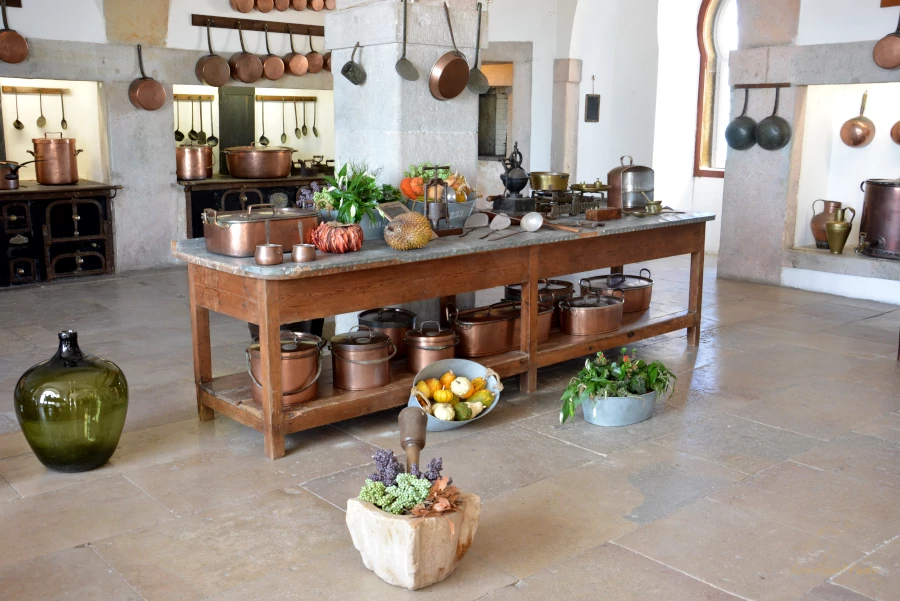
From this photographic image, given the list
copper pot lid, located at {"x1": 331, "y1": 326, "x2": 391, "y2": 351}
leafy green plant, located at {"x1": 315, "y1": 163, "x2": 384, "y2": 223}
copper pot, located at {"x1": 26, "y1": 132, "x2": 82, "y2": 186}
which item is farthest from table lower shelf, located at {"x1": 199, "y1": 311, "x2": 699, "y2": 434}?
copper pot, located at {"x1": 26, "y1": 132, "x2": 82, "y2": 186}

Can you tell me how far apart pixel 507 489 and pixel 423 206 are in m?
1.95

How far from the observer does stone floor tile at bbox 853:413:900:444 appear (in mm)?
4773

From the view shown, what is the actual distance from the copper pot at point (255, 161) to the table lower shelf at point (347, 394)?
16.7ft

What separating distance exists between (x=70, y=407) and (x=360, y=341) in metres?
1.47

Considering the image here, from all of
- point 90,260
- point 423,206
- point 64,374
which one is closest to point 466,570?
point 64,374

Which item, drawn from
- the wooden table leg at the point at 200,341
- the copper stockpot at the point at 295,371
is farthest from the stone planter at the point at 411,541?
the wooden table leg at the point at 200,341

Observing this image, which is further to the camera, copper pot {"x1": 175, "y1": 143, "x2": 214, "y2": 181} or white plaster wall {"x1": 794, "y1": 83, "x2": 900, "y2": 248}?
copper pot {"x1": 175, "y1": 143, "x2": 214, "y2": 181}

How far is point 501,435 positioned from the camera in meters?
4.72

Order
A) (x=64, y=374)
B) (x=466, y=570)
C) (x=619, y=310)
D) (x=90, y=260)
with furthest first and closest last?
(x=90, y=260) < (x=619, y=310) < (x=64, y=374) < (x=466, y=570)

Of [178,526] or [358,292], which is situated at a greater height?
[358,292]

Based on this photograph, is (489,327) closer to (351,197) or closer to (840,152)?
(351,197)

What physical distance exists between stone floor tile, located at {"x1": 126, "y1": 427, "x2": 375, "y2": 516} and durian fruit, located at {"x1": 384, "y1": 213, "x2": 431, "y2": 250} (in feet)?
3.49

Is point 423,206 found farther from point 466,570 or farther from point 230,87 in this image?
point 230,87

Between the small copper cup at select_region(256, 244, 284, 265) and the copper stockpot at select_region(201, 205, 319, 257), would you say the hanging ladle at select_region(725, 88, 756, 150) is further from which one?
the small copper cup at select_region(256, 244, 284, 265)
